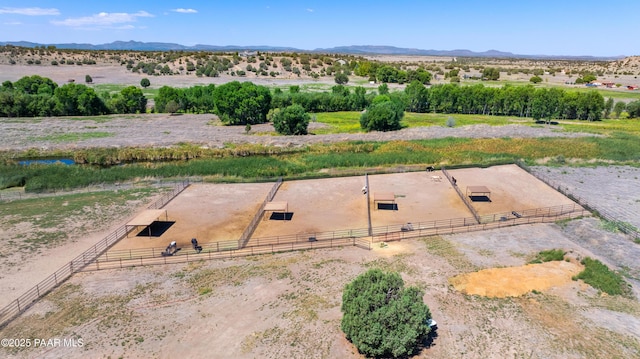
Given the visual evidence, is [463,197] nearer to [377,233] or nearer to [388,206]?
[388,206]

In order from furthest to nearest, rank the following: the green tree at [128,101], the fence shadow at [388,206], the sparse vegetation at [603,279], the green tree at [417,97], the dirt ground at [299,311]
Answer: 1. the green tree at [417,97]
2. the green tree at [128,101]
3. the fence shadow at [388,206]
4. the sparse vegetation at [603,279]
5. the dirt ground at [299,311]

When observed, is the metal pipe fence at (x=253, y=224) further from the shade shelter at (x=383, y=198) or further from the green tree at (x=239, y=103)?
the green tree at (x=239, y=103)

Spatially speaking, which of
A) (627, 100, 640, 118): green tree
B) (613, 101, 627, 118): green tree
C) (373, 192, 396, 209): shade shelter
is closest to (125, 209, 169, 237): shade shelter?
(373, 192, 396, 209): shade shelter

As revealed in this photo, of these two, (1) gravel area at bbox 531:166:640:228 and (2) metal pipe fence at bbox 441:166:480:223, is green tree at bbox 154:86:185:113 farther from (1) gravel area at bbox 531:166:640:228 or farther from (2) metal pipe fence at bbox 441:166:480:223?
(1) gravel area at bbox 531:166:640:228

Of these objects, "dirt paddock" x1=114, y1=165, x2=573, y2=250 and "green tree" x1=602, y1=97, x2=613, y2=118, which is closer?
"dirt paddock" x1=114, y1=165, x2=573, y2=250

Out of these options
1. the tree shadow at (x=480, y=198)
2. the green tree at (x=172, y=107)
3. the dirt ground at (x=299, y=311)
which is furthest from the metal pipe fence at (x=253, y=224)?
the green tree at (x=172, y=107)
